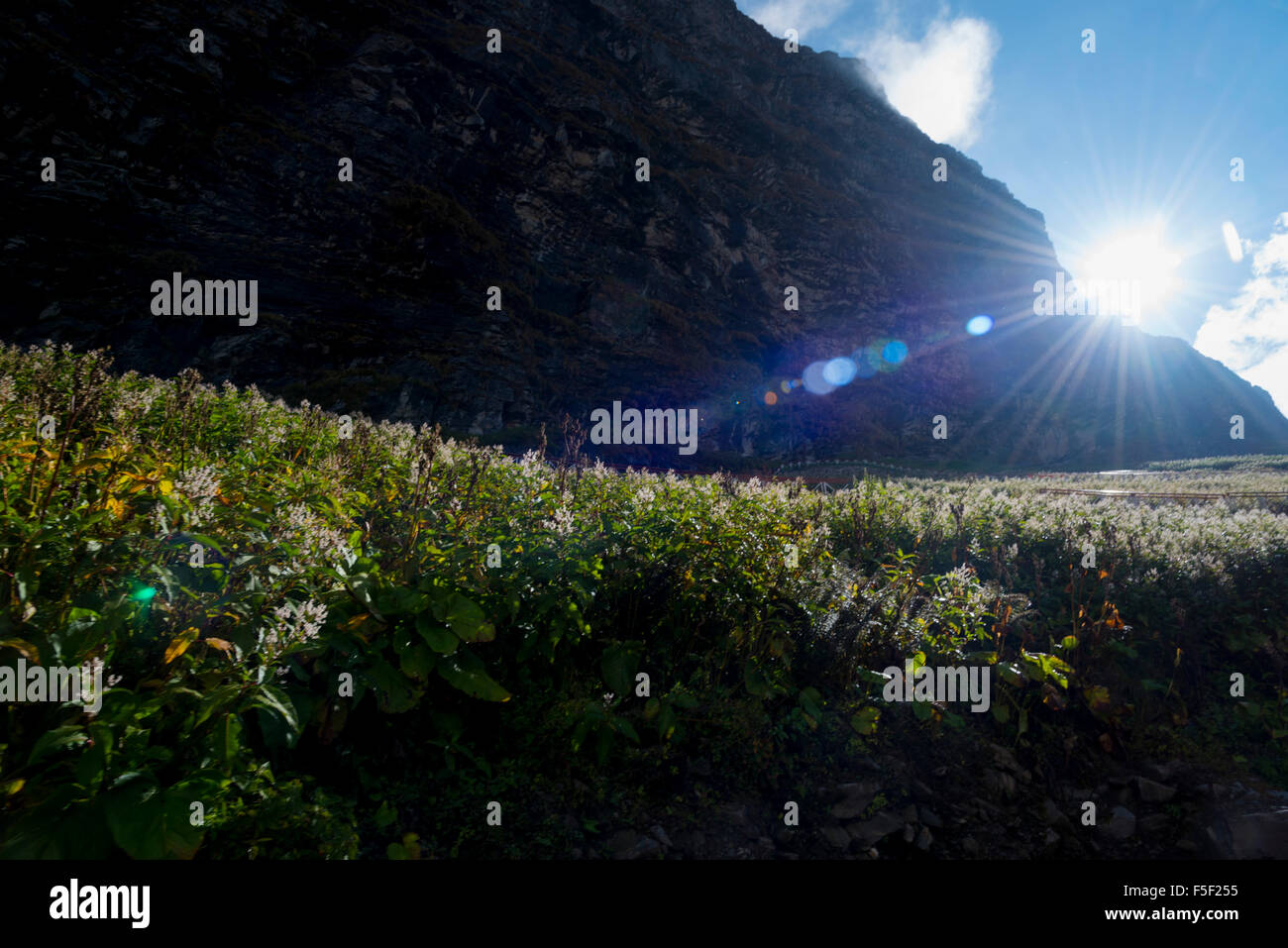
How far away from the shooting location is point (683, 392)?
34.3 m

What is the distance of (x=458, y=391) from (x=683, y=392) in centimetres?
1480

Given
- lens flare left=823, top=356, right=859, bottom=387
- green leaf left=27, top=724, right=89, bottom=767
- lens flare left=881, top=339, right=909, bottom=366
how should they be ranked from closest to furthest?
green leaf left=27, top=724, right=89, bottom=767, lens flare left=823, top=356, right=859, bottom=387, lens flare left=881, top=339, right=909, bottom=366

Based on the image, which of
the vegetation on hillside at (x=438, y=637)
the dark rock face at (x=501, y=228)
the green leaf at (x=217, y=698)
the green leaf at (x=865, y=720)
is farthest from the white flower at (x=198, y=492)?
the dark rock face at (x=501, y=228)

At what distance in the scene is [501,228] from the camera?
104ft

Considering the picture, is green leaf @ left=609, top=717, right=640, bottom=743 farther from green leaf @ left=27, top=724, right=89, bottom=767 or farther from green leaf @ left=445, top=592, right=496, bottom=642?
green leaf @ left=27, top=724, right=89, bottom=767

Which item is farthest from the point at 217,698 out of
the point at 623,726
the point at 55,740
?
the point at 623,726

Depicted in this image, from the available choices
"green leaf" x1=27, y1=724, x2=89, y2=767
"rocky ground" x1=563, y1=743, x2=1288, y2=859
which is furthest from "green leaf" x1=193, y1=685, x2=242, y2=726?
"rocky ground" x1=563, y1=743, x2=1288, y2=859

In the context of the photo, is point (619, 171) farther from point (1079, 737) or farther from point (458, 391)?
point (1079, 737)

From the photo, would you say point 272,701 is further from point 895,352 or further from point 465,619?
point 895,352

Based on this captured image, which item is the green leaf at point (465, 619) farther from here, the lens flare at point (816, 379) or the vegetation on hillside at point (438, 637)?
the lens flare at point (816, 379)

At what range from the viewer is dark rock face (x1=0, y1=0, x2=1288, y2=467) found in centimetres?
2116

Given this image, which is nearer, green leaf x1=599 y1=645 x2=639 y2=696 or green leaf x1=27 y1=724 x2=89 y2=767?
green leaf x1=27 y1=724 x2=89 y2=767

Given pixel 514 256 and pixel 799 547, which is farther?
pixel 514 256
